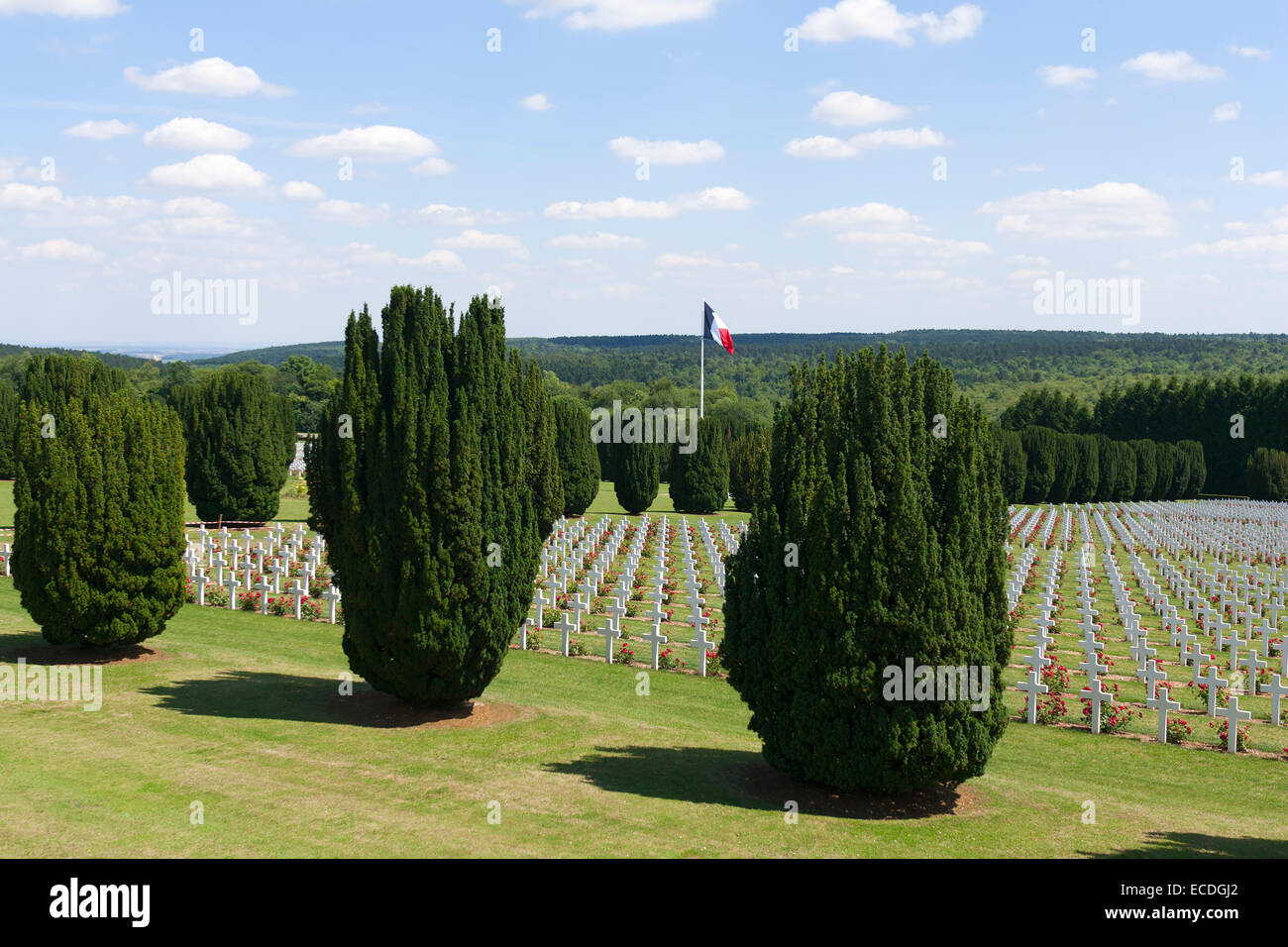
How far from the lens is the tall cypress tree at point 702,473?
150 feet

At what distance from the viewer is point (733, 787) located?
8977 millimetres

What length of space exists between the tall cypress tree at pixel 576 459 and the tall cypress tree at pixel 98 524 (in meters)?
25.2

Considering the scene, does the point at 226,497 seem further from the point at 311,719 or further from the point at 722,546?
the point at 311,719

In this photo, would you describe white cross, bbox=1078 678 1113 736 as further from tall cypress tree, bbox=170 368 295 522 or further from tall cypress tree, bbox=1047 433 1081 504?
tall cypress tree, bbox=1047 433 1081 504

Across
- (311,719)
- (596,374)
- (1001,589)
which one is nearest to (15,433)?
(311,719)

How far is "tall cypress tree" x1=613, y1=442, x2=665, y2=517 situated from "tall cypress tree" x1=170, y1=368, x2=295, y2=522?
1517 centimetres

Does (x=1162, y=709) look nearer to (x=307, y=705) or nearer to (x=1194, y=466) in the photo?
(x=307, y=705)

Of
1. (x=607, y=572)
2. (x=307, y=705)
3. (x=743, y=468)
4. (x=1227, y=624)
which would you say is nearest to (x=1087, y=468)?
(x=743, y=468)

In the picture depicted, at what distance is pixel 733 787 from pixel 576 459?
30.7 meters

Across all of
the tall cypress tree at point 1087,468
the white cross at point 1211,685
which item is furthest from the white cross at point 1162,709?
the tall cypress tree at point 1087,468

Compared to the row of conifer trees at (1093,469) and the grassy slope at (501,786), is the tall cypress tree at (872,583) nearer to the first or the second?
the grassy slope at (501,786)

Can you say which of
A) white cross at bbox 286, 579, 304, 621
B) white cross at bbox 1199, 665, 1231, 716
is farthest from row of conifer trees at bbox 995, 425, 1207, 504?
white cross at bbox 286, 579, 304, 621

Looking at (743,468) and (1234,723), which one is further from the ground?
(743,468)
